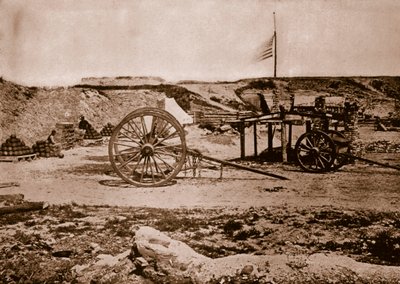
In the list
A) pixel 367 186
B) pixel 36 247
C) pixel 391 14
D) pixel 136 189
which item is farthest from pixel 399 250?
pixel 36 247

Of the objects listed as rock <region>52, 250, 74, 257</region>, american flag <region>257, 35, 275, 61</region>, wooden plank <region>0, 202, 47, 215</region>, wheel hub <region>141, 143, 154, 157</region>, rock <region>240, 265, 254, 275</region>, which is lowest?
rock <region>240, 265, 254, 275</region>

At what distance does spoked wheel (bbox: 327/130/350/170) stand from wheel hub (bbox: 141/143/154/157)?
1704mm

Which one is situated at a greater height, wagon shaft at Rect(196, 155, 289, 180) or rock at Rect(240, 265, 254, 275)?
wagon shaft at Rect(196, 155, 289, 180)

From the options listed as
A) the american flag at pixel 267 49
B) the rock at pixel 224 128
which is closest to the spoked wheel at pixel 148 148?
the rock at pixel 224 128

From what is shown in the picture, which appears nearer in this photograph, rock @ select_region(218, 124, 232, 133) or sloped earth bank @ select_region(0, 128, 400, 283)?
sloped earth bank @ select_region(0, 128, 400, 283)

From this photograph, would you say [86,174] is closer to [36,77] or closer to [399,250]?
[36,77]

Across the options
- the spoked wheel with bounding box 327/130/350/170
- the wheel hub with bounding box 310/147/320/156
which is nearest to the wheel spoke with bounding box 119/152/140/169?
the wheel hub with bounding box 310/147/320/156

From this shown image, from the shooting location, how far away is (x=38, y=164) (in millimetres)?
3627

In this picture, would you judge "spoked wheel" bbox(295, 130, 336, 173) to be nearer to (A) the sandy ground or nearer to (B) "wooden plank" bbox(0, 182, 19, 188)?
(A) the sandy ground

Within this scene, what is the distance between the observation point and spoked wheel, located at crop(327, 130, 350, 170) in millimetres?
3939

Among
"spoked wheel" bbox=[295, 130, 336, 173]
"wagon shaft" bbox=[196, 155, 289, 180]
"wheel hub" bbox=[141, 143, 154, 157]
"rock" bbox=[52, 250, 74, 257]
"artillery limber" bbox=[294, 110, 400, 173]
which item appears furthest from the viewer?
"spoked wheel" bbox=[295, 130, 336, 173]

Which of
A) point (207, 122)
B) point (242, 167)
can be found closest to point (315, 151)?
point (242, 167)

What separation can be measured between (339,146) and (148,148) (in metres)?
1.88

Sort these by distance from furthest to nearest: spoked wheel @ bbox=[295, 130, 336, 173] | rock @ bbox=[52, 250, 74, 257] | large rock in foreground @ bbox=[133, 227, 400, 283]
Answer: spoked wheel @ bbox=[295, 130, 336, 173]
rock @ bbox=[52, 250, 74, 257]
large rock in foreground @ bbox=[133, 227, 400, 283]
